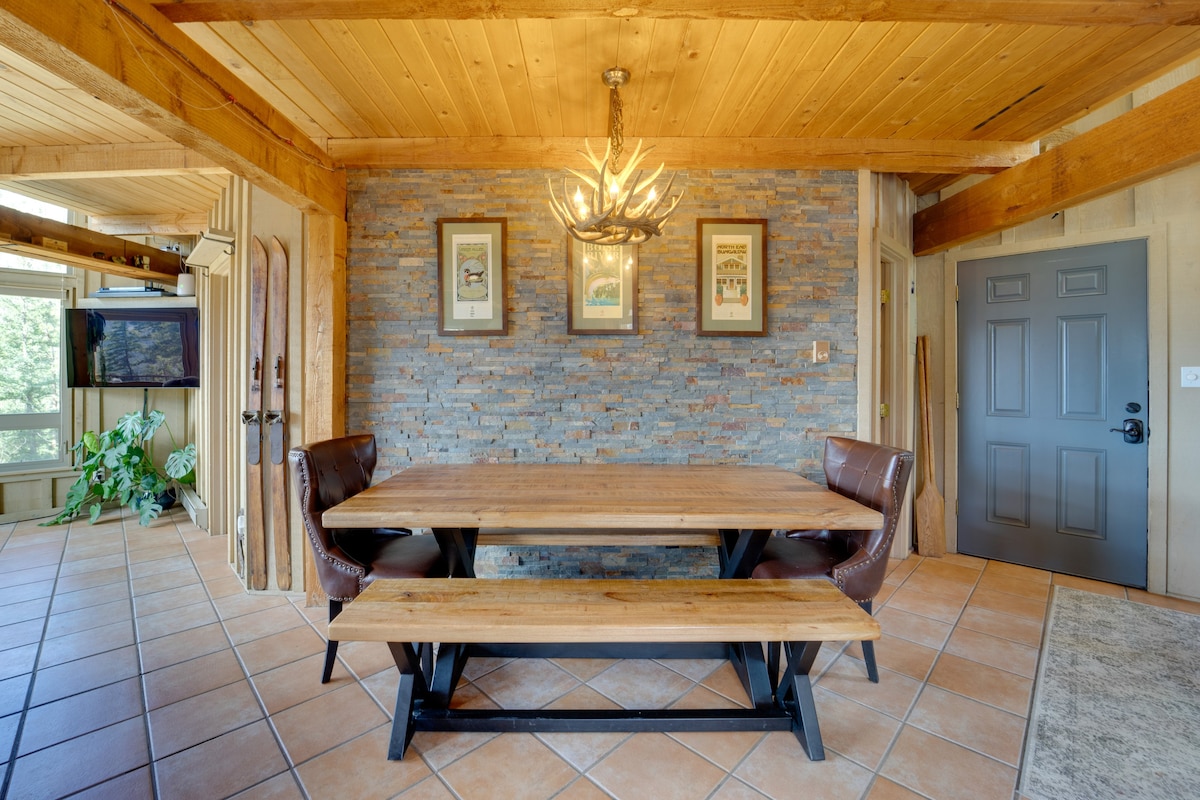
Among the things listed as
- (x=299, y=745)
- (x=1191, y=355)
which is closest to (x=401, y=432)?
(x=299, y=745)

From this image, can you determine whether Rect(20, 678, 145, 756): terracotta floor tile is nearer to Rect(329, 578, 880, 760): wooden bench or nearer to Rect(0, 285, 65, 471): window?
Rect(329, 578, 880, 760): wooden bench

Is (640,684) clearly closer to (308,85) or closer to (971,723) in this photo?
(971,723)

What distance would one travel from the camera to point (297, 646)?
7.02 feet

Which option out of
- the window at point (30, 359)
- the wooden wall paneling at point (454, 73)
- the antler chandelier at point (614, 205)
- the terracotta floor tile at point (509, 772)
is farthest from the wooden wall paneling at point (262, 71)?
the window at point (30, 359)

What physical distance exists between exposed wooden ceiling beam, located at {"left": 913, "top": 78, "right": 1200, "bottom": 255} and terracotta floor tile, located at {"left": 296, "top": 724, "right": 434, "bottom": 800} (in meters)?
3.63

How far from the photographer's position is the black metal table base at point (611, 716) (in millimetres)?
1493

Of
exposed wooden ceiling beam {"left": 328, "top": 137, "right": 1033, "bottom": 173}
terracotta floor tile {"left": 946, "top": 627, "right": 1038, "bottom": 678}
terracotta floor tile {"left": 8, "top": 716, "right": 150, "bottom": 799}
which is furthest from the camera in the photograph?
exposed wooden ceiling beam {"left": 328, "top": 137, "right": 1033, "bottom": 173}

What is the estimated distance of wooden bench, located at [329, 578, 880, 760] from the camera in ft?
4.33

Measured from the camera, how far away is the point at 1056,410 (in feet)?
9.57

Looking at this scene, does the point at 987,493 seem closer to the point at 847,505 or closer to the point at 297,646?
the point at 847,505

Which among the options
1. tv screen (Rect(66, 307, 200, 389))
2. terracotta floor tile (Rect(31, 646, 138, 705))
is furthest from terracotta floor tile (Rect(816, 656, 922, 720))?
tv screen (Rect(66, 307, 200, 389))

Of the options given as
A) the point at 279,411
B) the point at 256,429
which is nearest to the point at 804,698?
the point at 279,411

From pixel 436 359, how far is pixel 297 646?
154 centimetres

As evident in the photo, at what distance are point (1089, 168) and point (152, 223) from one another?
6418 millimetres
